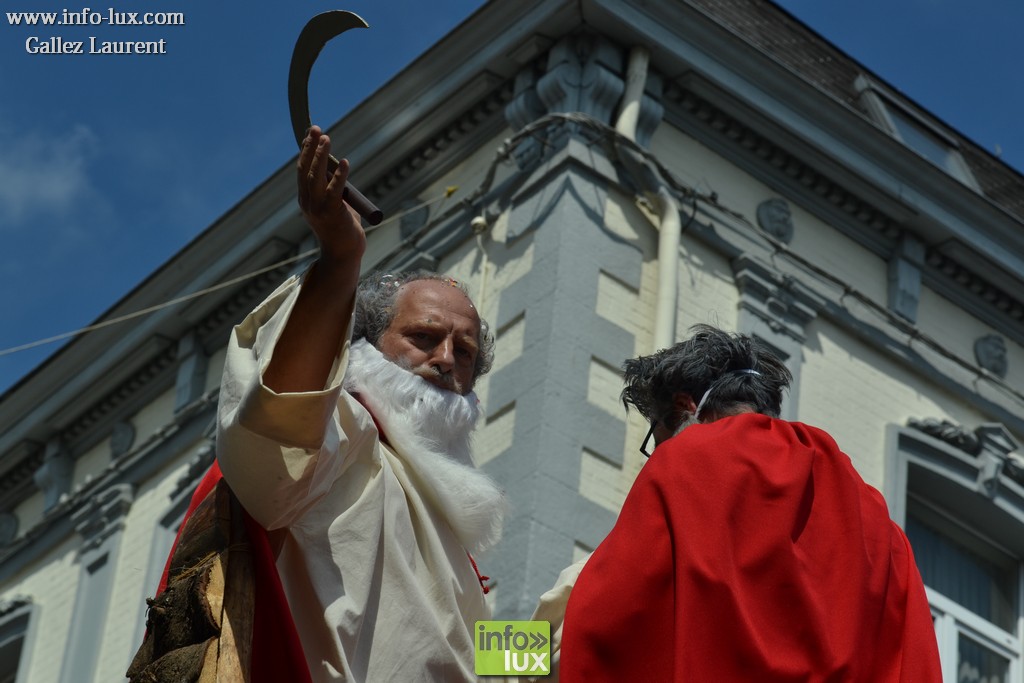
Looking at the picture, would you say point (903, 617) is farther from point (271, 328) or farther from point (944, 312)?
point (944, 312)

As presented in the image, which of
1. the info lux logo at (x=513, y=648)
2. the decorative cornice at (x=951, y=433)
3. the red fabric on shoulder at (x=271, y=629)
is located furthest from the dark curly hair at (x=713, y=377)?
the decorative cornice at (x=951, y=433)

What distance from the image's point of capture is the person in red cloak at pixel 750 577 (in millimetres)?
4523

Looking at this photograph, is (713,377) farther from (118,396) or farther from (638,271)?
(118,396)

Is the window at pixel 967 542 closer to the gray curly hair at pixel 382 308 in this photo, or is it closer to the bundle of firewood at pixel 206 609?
the gray curly hair at pixel 382 308

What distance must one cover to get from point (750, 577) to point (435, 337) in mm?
1322

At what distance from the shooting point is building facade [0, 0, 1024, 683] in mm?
10164

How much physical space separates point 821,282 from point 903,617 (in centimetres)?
697

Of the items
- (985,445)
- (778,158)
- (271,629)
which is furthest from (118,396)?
(271,629)

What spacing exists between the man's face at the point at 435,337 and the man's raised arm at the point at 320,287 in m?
0.81

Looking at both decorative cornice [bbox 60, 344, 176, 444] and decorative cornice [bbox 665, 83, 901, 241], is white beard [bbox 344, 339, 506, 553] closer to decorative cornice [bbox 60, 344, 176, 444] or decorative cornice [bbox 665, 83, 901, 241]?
decorative cornice [bbox 665, 83, 901, 241]

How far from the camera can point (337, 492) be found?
191 inches

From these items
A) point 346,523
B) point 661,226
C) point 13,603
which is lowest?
point 346,523

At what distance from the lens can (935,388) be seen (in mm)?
12016

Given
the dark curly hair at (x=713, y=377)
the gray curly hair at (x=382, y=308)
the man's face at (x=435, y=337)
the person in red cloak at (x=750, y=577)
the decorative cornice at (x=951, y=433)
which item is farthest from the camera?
the decorative cornice at (x=951, y=433)
